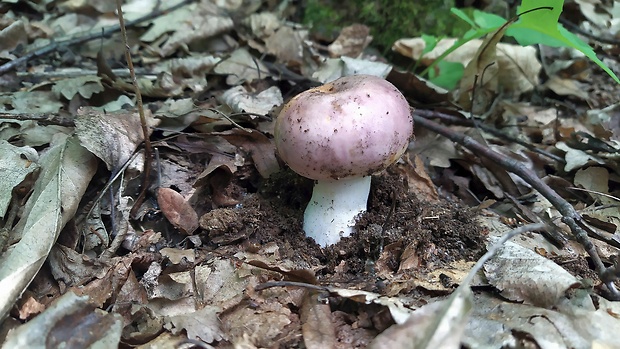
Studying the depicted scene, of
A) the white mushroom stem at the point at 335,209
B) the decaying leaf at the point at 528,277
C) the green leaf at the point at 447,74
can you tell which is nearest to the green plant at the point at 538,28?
the green leaf at the point at 447,74

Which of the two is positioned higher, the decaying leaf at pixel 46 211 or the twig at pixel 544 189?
the decaying leaf at pixel 46 211

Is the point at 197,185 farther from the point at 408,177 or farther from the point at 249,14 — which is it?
the point at 249,14

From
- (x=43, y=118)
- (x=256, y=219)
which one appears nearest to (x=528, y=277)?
(x=256, y=219)

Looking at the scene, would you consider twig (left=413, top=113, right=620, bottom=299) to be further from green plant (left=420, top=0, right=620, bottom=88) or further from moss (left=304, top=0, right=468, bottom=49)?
moss (left=304, top=0, right=468, bottom=49)

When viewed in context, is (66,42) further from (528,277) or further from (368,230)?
(528,277)

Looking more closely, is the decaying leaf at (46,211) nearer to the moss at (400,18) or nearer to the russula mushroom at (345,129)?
the russula mushroom at (345,129)

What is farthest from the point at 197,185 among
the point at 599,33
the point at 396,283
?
the point at 599,33

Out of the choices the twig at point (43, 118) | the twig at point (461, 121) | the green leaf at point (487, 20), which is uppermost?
the green leaf at point (487, 20)
